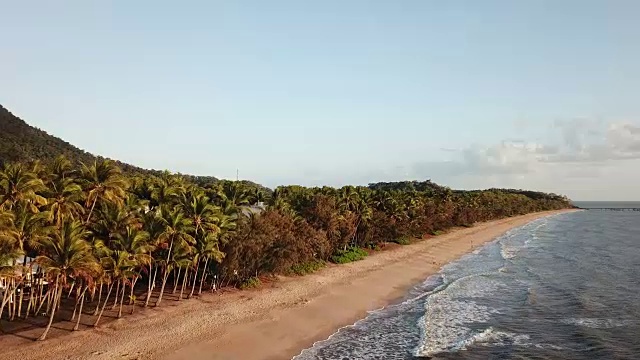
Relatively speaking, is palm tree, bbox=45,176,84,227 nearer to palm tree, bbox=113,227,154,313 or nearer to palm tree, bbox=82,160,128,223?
palm tree, bbox=82,160,128,223

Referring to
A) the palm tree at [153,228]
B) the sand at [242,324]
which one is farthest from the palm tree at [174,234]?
the sand at [242,324]

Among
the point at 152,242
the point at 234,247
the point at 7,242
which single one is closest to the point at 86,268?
the point at 7,242

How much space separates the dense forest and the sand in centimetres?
190

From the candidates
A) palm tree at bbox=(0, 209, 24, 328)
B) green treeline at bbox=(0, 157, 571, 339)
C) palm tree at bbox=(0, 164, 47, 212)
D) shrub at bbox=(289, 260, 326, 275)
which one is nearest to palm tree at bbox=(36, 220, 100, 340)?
green treeline at bbox=(0, 157, 571, 339)

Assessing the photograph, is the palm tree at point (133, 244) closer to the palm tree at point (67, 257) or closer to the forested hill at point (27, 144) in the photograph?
the palm tree at point (67, 257)

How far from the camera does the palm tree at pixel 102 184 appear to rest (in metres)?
38.0

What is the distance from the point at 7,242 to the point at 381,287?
112ft

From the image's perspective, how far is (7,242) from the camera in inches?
1090

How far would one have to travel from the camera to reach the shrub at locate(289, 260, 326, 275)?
2080 inches

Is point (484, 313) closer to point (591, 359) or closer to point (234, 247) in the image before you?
point (591, 359)

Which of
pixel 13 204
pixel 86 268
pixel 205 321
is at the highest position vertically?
pixel 13 204

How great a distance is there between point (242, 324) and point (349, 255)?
31355 millimetres

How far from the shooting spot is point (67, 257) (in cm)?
2873

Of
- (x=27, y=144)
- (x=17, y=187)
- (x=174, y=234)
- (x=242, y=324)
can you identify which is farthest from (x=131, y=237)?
(x=27, y=144)
